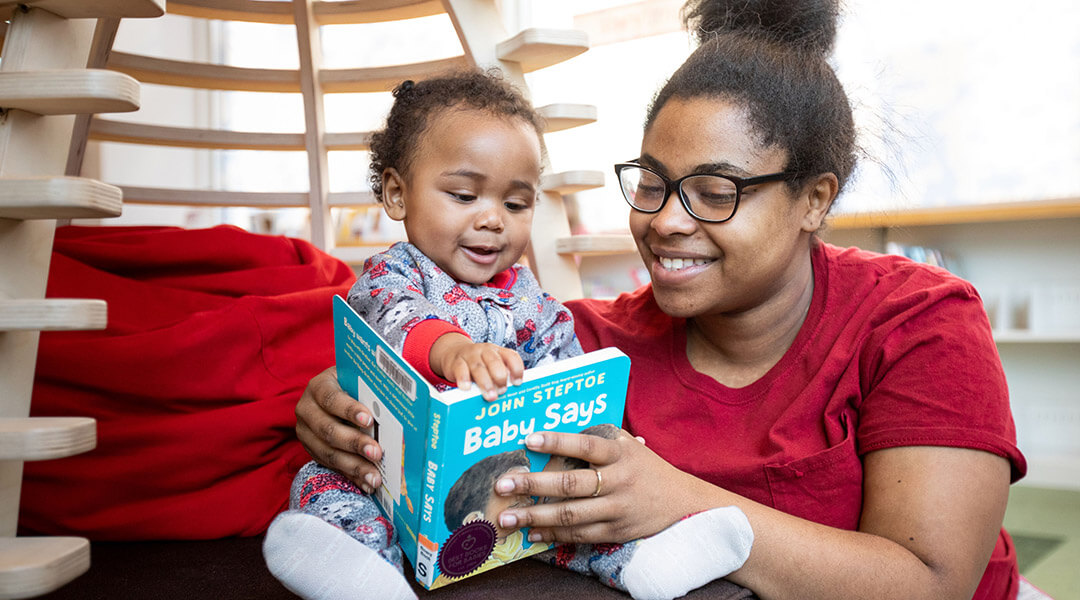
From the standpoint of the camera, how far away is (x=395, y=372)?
924 millimetres

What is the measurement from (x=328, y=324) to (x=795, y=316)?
0.90 metres

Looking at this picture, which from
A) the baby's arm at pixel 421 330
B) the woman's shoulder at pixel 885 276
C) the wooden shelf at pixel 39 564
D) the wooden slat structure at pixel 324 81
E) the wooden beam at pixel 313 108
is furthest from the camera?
the wooden beam at pixel 313 108

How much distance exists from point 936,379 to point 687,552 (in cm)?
41

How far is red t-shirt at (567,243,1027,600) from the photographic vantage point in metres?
1.09

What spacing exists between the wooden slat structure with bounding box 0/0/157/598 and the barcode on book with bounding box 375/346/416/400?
307mm

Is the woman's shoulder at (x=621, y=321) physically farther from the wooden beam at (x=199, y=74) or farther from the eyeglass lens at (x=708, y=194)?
the wooden beam at (x=199, y=74)

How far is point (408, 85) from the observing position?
5.10 ft

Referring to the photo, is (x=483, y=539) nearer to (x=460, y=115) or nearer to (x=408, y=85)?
(x=460, y=115)

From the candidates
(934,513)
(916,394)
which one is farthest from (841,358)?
(934,513)

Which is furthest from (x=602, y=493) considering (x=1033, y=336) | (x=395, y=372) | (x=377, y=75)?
(x=1033, y=336)

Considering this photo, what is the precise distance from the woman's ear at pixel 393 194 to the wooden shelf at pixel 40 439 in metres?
0.68

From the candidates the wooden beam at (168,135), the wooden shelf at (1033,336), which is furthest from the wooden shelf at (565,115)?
the wooden shelf at (1033,336)

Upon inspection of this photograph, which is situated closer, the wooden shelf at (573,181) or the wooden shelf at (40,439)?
the wooden shelf at (40,439)

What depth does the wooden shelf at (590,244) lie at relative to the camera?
1.91 m
